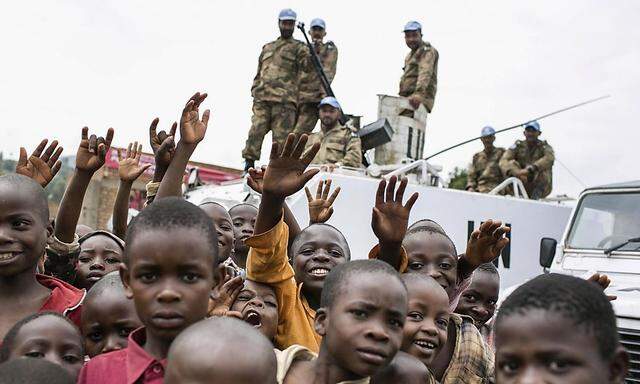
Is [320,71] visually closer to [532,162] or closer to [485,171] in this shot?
[485,171]

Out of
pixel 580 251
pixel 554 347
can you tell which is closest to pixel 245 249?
pixel 554 347

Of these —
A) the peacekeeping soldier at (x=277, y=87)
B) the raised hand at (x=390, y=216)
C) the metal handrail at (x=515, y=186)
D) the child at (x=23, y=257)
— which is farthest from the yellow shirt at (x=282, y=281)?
the metal handrail at (x=515, y=186)

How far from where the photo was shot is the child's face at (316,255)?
10.5 ft

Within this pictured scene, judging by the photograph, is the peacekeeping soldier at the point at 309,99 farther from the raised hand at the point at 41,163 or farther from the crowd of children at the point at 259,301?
the raised hand at the point at 41,163

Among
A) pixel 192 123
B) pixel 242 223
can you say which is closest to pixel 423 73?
pixel 242 223

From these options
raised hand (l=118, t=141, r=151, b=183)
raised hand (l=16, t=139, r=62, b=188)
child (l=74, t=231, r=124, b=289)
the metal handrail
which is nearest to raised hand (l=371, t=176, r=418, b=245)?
child (l=74, t=231, r=124, b=289)

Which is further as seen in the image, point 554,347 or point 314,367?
point 314,367

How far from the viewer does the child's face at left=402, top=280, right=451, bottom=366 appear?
105 inches

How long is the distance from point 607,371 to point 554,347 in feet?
0.48

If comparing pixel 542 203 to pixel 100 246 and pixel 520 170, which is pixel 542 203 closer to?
pixel 520 170

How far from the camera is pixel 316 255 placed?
3.23 metres

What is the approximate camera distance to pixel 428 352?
8.76ft

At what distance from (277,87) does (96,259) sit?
493 centimetres

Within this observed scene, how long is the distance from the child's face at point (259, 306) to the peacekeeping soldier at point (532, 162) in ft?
22.3
